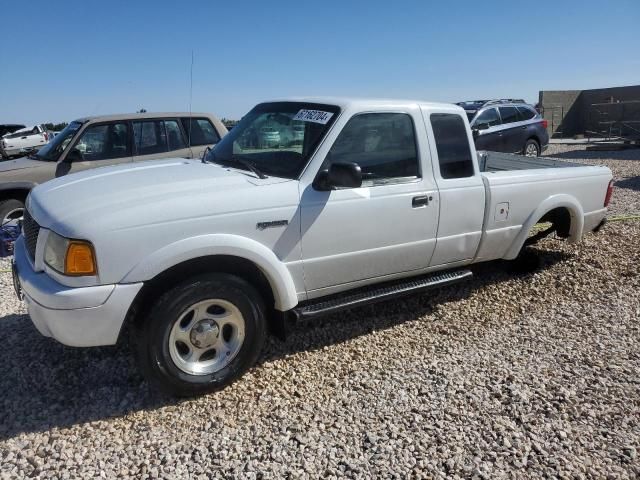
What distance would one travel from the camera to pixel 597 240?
661 centimetres

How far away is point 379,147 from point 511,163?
8.14ft

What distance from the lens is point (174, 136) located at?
777 cm

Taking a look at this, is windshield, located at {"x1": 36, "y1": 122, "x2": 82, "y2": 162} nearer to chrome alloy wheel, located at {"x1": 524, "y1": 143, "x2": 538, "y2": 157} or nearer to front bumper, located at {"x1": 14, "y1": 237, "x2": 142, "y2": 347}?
front bumper, located at {"x1": 14, "y1": 237, "x2": 142, "y2": 347}

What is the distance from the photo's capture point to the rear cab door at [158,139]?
7449 millimetres

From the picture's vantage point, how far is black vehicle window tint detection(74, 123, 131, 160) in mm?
7254

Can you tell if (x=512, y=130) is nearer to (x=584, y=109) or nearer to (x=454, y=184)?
(x=454, y=184)

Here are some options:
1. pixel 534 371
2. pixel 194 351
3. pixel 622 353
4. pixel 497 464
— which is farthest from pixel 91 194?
pixel 622 353

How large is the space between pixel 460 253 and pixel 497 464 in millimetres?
1955

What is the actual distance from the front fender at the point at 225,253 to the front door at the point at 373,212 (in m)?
0.23

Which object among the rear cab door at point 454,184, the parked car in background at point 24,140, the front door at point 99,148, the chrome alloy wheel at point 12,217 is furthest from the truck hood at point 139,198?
the parked car in background at point 24,140

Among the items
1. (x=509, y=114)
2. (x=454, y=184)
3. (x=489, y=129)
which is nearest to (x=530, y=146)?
(x=509, y=114)

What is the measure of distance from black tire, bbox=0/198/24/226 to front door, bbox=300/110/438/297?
17.0 feet

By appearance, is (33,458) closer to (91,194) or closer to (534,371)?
(91,194)

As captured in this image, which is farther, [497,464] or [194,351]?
[194,351]
